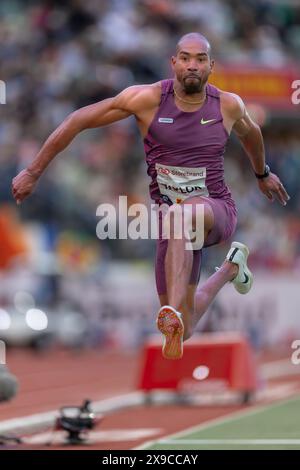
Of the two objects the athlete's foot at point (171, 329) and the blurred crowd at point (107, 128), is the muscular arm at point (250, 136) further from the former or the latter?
the blurred crowd at point (107, 128)

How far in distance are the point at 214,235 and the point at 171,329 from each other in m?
0.82

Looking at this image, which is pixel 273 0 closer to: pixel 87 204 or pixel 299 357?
pixel 87 204

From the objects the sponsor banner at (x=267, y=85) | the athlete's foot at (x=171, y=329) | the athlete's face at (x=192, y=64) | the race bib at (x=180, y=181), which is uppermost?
the sponsor banner at (x=267, y=85)

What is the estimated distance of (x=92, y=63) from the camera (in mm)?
26000

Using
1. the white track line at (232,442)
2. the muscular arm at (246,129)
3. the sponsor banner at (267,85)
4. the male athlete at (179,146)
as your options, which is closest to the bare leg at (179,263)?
the male athlete at (179,146)

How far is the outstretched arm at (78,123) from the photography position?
26.3 ft

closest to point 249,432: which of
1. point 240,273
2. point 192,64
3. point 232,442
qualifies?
point 232,442

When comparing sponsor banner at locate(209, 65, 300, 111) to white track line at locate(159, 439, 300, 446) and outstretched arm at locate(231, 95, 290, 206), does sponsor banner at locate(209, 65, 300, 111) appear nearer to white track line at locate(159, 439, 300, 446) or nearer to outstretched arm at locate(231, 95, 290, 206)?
white track line at locate(159, 439, 300, 446)

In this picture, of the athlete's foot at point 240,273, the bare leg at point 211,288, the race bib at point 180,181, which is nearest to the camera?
the race bib at point 180,181

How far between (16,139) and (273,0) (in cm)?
788

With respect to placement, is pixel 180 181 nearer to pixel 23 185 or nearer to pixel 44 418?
pixel 23 185

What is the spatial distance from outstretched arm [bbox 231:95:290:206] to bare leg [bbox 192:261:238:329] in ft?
2.03

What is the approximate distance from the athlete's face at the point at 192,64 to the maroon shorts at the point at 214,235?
32.1 inches

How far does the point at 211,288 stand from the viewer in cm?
871
